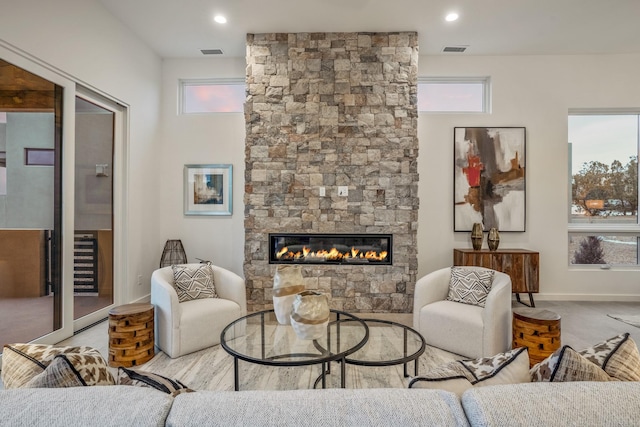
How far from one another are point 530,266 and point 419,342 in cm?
276

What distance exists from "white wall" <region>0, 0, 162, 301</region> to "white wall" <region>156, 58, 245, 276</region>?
0.13 metres

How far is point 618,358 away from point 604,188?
15.5ft

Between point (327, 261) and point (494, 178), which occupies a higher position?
point (494, 178)

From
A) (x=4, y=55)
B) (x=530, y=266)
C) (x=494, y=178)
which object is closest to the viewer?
(x=4, y=55)

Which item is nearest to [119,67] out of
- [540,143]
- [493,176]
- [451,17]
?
[451,17]

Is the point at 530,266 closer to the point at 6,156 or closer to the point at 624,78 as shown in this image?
the point at 624,78

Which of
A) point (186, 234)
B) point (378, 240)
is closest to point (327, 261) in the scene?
point (378, 240)

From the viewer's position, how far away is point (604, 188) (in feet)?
15.0

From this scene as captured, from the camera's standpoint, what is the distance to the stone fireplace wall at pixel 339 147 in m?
3.92

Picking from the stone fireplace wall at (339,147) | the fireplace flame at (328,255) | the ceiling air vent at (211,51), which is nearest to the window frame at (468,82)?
the stone fireplace wall at (339,147)

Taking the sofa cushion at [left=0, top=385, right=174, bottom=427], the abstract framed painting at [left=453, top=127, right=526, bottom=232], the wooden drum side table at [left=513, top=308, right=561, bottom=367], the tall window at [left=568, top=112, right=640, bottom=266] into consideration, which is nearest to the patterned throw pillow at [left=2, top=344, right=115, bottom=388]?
the sofa cushion at [left=0, top=385, right=174, bottom=427]

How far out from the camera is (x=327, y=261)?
158 inches

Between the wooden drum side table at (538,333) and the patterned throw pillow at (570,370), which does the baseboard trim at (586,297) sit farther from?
the patterned throw pillow at (570,370)

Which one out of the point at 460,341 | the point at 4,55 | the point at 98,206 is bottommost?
the point at 460,341
